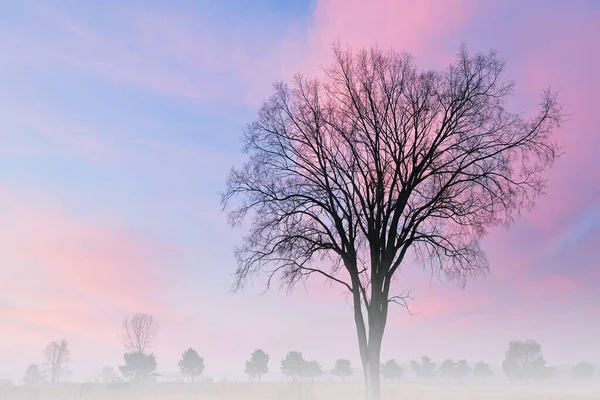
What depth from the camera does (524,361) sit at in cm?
10212

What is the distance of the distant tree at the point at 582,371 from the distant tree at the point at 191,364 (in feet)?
277

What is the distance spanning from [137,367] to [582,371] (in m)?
95.7

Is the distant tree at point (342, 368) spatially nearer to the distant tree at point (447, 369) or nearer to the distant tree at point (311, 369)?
the distant tree at point (311, 369)

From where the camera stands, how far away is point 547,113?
13.7 m

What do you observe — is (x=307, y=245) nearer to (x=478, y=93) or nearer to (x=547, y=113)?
(x=478, y=93)

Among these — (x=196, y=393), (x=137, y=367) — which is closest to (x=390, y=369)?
(x=137, y=367)

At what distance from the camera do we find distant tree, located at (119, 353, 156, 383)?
63.0 m

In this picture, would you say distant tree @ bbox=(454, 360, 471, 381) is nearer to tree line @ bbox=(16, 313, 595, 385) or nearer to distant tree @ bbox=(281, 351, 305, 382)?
tree line @ bbox=(16, 313, 595, 385)

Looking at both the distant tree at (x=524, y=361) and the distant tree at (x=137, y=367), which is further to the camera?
the distant tree at (x=524, y=361)

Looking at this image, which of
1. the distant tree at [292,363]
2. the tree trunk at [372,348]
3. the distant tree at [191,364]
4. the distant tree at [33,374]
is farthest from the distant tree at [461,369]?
the tree trunk at [372,348]

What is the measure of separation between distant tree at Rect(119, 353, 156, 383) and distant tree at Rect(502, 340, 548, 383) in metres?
73.7

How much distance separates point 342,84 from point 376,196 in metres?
3.47

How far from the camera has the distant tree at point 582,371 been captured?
109312 millimetres

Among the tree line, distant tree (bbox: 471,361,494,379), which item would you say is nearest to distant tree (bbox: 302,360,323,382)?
the tree line
